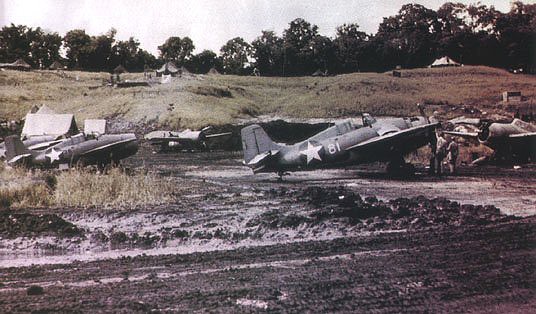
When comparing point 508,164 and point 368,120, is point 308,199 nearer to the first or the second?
point 368,120

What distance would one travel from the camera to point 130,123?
7.62 meters

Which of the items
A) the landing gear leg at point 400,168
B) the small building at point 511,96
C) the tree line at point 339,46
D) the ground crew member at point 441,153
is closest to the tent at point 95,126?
the tree line at point 339,46

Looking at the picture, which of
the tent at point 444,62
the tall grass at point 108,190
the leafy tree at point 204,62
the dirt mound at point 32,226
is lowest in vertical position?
the dirt mound at point 32,226

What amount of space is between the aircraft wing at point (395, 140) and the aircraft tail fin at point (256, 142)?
1.32m

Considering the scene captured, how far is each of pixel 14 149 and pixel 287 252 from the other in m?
4.53

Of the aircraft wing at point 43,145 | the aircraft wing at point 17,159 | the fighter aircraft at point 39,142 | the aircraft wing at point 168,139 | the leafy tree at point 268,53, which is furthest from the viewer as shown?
the aircraft wing at point 168,139

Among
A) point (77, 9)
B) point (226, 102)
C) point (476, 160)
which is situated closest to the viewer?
point (77, 9)

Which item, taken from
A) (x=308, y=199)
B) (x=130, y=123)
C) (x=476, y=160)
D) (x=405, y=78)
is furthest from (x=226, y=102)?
(x=476, y=160)

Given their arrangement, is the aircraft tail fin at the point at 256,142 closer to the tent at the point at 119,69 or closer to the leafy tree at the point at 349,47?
the leafy tree at the point at 349,47

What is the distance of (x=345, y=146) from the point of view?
7832 millimetres

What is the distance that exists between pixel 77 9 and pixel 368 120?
487 cm

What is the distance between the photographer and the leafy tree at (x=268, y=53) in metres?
5.25

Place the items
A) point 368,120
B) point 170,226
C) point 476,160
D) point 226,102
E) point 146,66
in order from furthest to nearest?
point 476,160 → point 368,120 → point 226,102 → point 146,66 → point 170,226

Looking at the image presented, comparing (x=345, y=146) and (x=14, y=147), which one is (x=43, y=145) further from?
(x=345, y=146)
